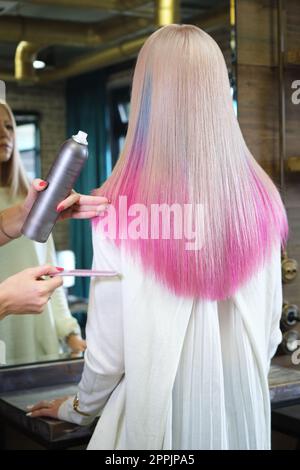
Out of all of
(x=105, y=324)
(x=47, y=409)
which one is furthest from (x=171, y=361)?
(x=47, y=409)

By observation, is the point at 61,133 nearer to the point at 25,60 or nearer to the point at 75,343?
the point at 25,60

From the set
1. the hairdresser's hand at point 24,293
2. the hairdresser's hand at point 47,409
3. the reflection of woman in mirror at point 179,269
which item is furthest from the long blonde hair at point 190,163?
the hairdresser's hand at point 47,409

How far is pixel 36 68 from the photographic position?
210 centimetres

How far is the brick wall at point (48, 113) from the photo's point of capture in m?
2.09

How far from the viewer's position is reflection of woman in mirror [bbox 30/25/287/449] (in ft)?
4.61

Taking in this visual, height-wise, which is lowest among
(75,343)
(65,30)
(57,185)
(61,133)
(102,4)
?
(75,343)

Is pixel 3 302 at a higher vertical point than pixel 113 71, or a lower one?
lower

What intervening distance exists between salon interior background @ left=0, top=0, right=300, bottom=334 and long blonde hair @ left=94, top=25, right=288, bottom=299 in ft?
2.37

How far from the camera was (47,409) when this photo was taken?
1744 mm

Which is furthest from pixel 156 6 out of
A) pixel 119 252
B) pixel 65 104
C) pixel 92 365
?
pixel 92 365

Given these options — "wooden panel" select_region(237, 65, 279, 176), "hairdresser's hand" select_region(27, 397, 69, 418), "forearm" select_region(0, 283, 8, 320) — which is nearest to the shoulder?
"forearm" select_region(0, 283, 8, 320)

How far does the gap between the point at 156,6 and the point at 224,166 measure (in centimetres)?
114

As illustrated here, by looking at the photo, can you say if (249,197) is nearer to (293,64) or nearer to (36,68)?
(36,68)

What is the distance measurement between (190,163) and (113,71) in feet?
3.17
